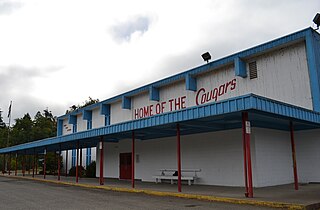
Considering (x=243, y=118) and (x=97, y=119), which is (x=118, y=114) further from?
(x=243, y=118)

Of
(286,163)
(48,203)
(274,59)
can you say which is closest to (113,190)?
(48,203)

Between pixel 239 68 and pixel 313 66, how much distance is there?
385cm

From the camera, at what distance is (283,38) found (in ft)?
55.6

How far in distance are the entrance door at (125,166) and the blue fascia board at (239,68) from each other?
11.2 meters

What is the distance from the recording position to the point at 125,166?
26.0 metres

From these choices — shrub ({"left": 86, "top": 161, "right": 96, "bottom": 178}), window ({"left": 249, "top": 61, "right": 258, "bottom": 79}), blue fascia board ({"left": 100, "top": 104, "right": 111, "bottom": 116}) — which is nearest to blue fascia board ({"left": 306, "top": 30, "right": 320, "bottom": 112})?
window ({"left": 249, "top": 61, "right": 258, "bottom": 79})

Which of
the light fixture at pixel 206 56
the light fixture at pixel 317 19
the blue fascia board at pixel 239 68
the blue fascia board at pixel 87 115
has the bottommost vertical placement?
the blue fascia board at pixel 87 115

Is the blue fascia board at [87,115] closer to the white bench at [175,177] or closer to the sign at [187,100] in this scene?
the sign at [187,100]

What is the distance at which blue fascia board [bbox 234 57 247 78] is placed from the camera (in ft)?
60.3

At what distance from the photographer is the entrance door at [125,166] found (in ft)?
83.7

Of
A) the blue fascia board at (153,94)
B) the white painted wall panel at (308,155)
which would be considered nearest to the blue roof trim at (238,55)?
the blue fascia board at (153,94)

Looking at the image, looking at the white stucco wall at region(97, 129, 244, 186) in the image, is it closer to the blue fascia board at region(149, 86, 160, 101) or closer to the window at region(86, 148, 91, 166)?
the blue fascia board at region(149, 86, 160, 101)

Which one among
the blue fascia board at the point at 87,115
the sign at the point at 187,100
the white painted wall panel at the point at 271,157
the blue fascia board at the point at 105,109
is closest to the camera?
the white painted wall panel at the point at 271,157

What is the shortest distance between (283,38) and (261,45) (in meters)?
1.25
